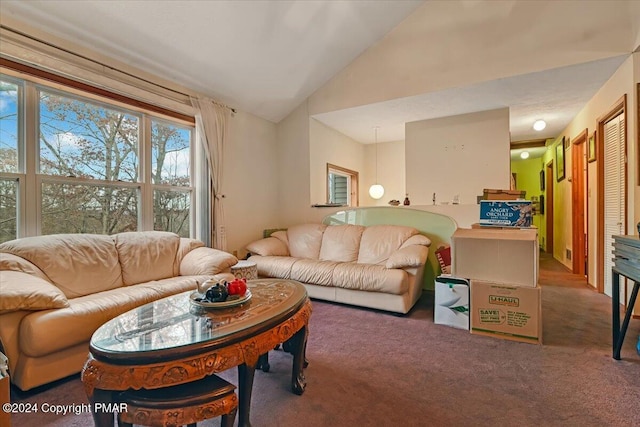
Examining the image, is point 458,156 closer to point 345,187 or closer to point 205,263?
point 345,187

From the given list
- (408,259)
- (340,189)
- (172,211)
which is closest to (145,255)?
(172,211)

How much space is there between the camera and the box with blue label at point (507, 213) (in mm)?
2566

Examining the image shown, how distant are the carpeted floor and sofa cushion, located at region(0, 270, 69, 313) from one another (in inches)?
20.5

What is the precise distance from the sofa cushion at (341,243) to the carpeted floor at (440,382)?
4.00ft

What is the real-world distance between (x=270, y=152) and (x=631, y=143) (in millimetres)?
4331

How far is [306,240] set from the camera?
4.27m

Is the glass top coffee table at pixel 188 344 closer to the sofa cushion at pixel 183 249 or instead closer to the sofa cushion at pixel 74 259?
the sofa cushion at pixel 74 259

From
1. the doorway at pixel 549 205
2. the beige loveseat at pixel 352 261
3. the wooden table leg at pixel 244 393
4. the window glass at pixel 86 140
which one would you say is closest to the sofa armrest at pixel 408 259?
the beige loveseat at pixel 352 261

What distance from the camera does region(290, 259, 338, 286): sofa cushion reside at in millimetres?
3392

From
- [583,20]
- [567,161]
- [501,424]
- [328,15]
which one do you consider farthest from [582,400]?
[567,161]

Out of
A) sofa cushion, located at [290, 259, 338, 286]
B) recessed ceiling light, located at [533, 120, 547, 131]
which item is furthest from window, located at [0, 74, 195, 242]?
recessed ceiling light, located at [533, 120, 547, 131]

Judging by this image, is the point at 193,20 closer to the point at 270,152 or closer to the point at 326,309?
the point at 270,152

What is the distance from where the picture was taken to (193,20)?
2.82 metres

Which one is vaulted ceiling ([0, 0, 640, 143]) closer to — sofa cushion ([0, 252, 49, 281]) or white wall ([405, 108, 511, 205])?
white wall ([405, 108, 511, 205])
